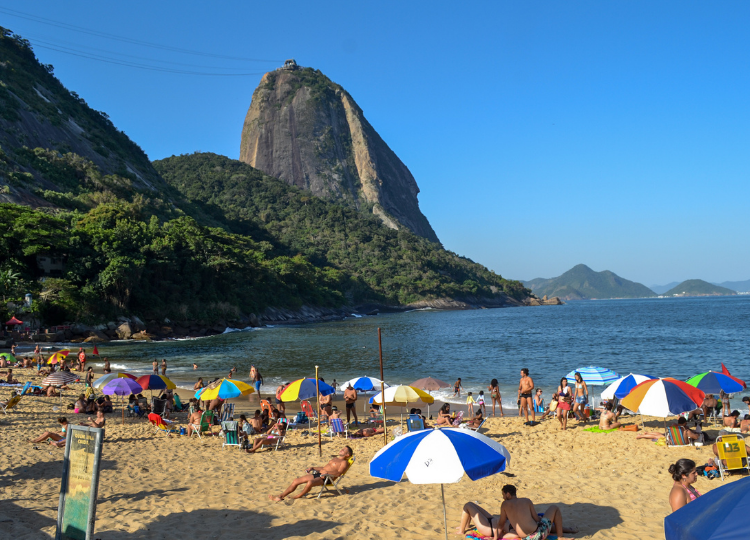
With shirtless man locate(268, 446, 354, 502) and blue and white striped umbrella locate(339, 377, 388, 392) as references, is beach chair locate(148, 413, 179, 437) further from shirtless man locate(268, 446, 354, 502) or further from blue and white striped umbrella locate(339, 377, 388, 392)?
shirtless man locate(268, 446, 354, 502)

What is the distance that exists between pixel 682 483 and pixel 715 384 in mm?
8034

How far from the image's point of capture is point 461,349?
38625 mm

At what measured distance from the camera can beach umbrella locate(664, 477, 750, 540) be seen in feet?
9.98

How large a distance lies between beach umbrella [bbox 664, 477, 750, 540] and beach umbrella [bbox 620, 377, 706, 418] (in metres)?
7.29

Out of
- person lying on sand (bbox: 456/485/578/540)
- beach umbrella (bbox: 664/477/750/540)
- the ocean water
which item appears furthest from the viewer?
the ocean water

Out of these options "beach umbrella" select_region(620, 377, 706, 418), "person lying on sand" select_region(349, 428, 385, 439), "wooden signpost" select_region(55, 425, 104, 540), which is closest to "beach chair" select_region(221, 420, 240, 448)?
"person lying on sand" select_region(349, 428, 385, 439)

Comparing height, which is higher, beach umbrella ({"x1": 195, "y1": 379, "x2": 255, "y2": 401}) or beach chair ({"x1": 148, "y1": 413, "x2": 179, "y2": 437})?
beach umbrella ({"x1": 195, "y1": 379, "x2": 255, "y2": 401})

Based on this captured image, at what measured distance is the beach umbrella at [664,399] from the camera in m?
10.0

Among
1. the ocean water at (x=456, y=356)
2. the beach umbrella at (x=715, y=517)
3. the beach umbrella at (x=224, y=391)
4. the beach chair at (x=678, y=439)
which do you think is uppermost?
the beach umbrella at (x=715, y=517)

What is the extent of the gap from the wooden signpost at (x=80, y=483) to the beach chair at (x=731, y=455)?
939 cm

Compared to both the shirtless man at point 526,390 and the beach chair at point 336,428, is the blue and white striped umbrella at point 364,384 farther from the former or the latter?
the shirtless man at point 526,390

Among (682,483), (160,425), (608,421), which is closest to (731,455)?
(682,483)

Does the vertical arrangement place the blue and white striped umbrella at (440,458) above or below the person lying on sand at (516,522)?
above

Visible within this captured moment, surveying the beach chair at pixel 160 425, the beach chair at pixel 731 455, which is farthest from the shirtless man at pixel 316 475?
the beach chair at pixel 160 425
